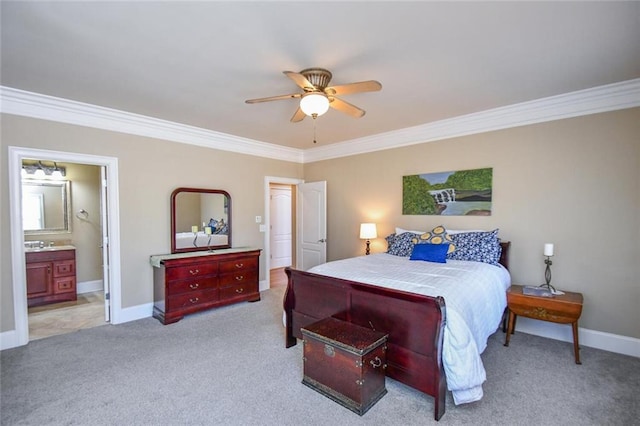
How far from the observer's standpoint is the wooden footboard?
208 centimetres

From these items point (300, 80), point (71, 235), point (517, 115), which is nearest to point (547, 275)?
point (517, 115)

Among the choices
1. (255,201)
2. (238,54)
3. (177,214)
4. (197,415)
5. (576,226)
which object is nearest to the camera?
(197,415)

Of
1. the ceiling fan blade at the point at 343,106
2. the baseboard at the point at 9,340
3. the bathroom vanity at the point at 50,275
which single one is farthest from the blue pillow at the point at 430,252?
the bathroom vanity at the point at 50,275

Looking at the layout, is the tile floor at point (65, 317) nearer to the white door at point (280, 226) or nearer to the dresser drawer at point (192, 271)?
the dresser drawer at point (192, 271)

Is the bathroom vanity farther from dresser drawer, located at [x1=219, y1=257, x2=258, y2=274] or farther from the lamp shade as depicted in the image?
the lamp shade

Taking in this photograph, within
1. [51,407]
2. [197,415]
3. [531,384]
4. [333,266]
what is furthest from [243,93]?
[531,384]

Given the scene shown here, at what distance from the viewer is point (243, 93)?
10.3ft

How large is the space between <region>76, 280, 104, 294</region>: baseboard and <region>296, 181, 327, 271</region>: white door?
11.8 feet

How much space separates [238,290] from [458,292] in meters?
3.21

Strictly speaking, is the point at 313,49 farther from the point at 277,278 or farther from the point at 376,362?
the point at 277,278

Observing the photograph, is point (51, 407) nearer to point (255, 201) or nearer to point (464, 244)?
point (255, 201)

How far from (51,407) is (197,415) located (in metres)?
1.11

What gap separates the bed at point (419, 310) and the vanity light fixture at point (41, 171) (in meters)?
4.62

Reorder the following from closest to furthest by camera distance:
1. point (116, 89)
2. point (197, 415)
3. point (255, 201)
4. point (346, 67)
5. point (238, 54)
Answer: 1. point (197, 415)
2. point (238, 54)
3. point (346, 67)
4. point (116, 89)
5. point (255, 201)
